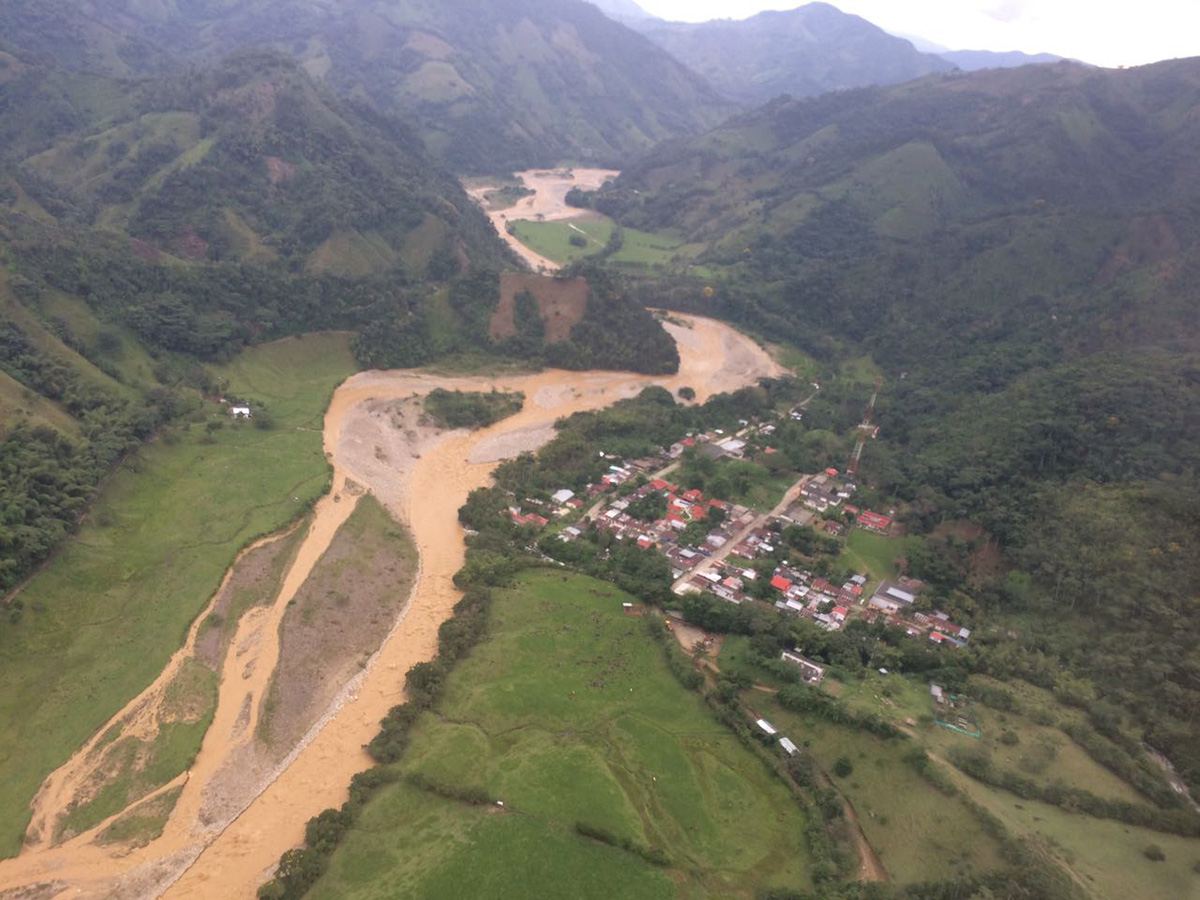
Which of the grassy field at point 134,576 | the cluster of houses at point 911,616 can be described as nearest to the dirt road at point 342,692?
the grassy field at point 134,576

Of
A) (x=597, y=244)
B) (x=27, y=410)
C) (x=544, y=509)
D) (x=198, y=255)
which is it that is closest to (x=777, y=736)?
(x=544, y=509)

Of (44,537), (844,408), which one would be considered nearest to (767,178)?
(844,408)

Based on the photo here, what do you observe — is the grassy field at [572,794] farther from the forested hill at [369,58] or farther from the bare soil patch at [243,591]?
the forested hill at [369,58]

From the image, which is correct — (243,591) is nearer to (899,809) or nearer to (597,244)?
(899,809)

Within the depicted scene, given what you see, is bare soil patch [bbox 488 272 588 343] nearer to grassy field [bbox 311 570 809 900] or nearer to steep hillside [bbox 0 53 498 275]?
steep hillside [bbox 0 53 498 275]

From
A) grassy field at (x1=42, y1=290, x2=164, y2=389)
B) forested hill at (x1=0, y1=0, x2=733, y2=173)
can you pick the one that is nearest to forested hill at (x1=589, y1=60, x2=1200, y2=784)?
forested hill at (x1=0, y1=0, x2=733, y2=173)
